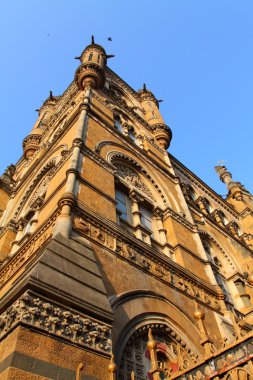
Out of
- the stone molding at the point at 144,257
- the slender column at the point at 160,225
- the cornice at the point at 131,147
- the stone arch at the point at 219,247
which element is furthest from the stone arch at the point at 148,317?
the stone arch at the point at 219,247

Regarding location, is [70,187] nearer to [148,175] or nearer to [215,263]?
[148,175]

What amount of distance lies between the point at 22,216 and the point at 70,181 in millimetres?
4511

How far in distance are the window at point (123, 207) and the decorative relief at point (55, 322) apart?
4.86m

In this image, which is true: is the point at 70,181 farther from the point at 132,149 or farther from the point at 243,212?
the point at 243,212

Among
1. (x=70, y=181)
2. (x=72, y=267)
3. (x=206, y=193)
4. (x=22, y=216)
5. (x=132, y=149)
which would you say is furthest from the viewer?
(x=206, y=193)

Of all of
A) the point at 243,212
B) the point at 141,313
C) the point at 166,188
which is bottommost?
the point at 141,313

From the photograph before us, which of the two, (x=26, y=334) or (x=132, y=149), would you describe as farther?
(x=132, y=149)

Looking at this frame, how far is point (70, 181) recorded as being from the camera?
25.6ft

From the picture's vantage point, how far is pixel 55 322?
415 cm

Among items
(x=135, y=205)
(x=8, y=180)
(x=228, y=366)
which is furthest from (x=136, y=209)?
(x=8, y=180)

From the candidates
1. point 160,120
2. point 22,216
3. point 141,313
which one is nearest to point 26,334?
point 141,313

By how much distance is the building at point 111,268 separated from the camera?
154 inches

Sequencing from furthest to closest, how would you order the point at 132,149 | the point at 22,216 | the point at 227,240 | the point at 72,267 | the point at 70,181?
the point at 227,240 → the point at 132,149 → the point at 22,216 → the point at 70,181 → the point at 72,267

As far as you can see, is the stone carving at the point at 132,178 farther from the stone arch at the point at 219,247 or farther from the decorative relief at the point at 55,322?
the decorative relief at the point at 55,322
